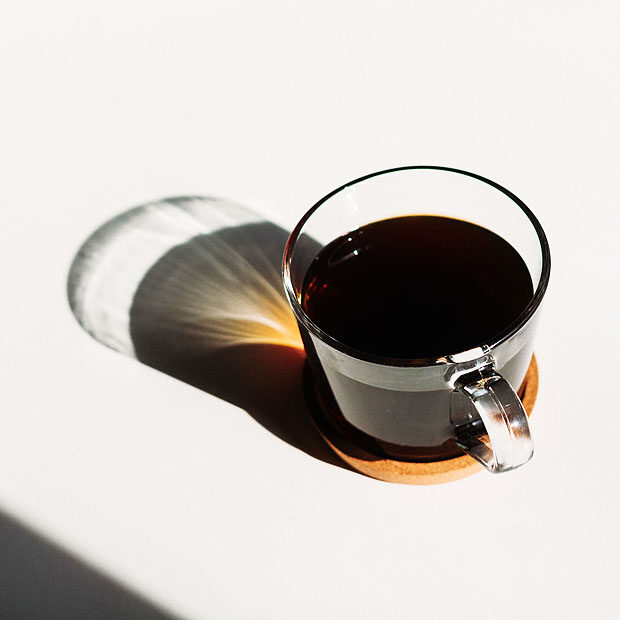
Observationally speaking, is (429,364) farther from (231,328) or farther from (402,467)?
(231,328)

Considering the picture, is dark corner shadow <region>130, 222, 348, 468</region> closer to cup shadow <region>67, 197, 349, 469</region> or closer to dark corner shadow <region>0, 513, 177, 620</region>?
cup shadow <region>67, 197, 349, 469</region>

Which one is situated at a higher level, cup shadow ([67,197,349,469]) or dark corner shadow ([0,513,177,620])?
cup shadow ([67,197,349,469])

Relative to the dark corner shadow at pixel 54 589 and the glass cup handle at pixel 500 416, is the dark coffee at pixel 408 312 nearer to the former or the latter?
the glass cup handle at pixel 500 416

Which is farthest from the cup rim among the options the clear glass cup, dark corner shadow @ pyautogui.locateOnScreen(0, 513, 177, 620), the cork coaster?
dark corner shadow @ pyautogui.locateOnScreen(0, 513, 177, 620)

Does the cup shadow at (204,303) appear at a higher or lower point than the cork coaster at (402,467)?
higher

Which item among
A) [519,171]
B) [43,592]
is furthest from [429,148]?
[43,592]

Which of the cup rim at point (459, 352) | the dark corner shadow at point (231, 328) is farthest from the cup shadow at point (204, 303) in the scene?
the cup rim at point (459, 352)

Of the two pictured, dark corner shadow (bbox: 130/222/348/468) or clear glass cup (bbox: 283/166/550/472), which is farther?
dark corner shadow (bbox: 130/222/348/468)

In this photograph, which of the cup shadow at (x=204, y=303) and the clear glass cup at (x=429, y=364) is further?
the cup shadow at (x=204, y=303)

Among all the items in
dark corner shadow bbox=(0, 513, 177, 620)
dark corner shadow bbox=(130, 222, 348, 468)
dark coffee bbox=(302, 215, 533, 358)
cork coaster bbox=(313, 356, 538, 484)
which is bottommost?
dark corner shadow bbox=(0, 513, 177, 620)
